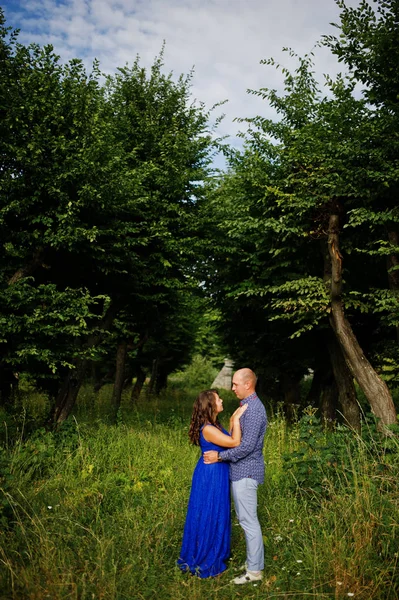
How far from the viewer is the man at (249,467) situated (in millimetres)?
5148

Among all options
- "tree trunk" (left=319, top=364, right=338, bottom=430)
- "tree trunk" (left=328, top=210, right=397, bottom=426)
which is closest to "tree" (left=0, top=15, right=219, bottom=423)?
"tree trunk" (left=328, top=210, right=397, bottom=426)

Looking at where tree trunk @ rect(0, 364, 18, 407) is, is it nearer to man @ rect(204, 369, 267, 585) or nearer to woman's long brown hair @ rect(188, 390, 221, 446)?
woman's long brown hair @ rect(188, 390, 221, 446)

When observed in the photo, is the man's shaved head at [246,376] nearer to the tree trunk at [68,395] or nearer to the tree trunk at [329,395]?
the tree trunk at [68,395]

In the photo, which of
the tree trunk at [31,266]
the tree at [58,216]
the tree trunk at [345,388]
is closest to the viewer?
the tree at [58,216]

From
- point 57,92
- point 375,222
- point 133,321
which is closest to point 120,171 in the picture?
point 57,92

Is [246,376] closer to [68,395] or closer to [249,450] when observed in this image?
[249,450]

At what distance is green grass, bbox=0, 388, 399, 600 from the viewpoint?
15.0 ft

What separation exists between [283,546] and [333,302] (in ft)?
19.5

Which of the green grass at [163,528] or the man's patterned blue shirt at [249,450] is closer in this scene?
the green grass at [163,528]

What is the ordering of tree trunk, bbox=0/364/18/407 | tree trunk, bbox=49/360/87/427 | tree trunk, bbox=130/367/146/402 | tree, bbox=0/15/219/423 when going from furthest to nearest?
tree trunk, bbox=130/367/146/402
tree trunk, bbox=0/364/18/407
tree trunk, bbox=49/360/87/427
tree, bbox=0/15/219/423

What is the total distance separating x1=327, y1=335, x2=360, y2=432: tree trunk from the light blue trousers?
791 cm

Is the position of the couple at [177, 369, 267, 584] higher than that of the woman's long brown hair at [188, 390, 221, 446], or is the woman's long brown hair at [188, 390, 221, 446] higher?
the woman's long brown hair at [188, 390, 221, 446]

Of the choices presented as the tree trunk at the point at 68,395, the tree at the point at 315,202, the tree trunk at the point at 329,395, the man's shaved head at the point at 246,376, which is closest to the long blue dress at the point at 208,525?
the man's shaved head at the point at 246,376

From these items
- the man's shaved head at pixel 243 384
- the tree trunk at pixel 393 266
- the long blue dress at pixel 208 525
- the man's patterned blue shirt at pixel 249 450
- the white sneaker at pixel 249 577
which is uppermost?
the tree trunk at pixel 393 266
